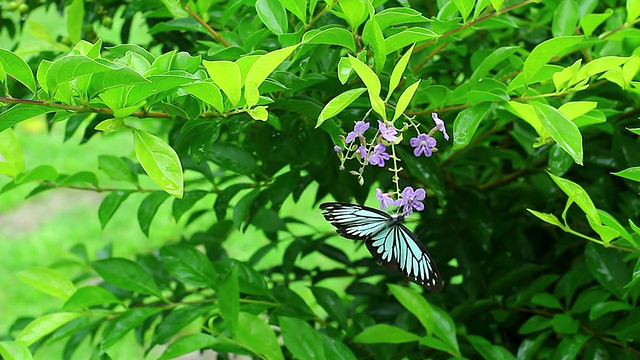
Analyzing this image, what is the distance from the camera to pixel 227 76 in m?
0.65

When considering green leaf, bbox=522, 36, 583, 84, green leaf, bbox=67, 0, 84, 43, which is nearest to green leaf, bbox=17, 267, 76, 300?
green leaf, bbox=67, 0, 84, 43

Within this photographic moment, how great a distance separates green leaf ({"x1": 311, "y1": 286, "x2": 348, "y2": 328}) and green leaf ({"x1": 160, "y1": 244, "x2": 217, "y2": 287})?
0.53 feet

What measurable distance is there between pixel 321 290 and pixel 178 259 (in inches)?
8.5

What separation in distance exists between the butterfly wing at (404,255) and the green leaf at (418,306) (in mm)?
258

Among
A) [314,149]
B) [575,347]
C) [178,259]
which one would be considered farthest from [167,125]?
[575,347]

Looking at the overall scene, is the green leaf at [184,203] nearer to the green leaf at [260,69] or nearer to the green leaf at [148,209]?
the green leaf at [148,209]

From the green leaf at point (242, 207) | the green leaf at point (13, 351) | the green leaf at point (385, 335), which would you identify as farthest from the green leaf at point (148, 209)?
the green leaf at point (385, 335)

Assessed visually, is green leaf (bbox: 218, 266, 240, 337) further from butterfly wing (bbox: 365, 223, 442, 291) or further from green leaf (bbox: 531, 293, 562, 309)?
green leaf (bbox: 531, 293, 562, 309)

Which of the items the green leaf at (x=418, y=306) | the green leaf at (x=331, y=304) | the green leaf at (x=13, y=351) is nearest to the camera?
the green leaf at (x=13, y=351)

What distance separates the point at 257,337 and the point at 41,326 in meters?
0.30

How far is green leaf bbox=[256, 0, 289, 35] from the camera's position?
78 centimetres

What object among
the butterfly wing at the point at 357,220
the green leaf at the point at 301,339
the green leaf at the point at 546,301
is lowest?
the green leaf at the point at 546,301

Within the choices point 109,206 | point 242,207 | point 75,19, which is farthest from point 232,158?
point 75,19

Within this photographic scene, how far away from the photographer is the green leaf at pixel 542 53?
73cm
